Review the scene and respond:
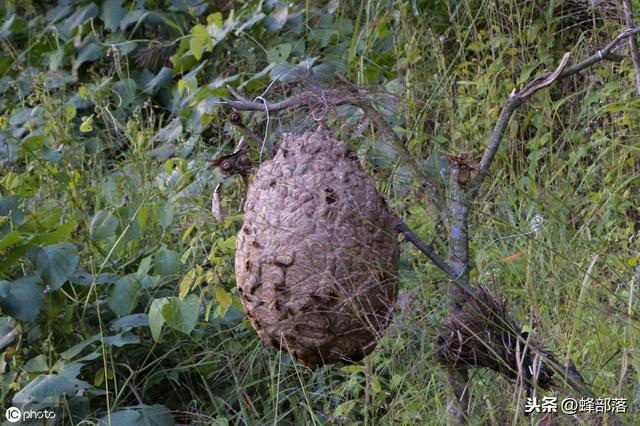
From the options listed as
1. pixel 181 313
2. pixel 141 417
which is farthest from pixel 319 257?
pixel 141 417

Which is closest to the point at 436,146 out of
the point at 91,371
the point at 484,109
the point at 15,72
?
the point at 484,109

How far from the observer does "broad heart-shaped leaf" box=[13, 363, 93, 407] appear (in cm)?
315

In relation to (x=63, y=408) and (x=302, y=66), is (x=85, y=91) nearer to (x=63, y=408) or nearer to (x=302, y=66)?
(x=302, y=66)

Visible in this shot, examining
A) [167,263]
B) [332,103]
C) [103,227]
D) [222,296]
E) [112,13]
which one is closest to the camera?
[332,103]

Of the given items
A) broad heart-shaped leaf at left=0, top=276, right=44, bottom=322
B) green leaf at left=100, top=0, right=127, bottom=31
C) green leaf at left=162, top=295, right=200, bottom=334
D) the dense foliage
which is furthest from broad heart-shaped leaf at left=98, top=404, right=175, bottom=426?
green leaf at left=100, top=0, right=127, bottom=31

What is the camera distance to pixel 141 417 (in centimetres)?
327

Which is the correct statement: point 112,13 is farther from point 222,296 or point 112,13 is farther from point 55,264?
point 222,296

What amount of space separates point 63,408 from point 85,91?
84.2 inches

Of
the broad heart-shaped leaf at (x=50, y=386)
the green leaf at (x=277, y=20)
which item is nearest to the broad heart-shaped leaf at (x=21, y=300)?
the broad heart-shaped leaf at (x=50, y=386)

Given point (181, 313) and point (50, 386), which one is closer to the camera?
point (50, 386)

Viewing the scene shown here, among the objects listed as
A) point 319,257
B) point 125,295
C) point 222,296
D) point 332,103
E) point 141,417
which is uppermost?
point 332,103

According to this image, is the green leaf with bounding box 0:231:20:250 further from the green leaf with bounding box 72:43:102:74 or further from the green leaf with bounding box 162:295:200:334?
the green leaf with bounding box 72:43:102:74

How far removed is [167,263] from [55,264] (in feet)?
1.30

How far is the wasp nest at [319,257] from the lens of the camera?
2.37 metres
